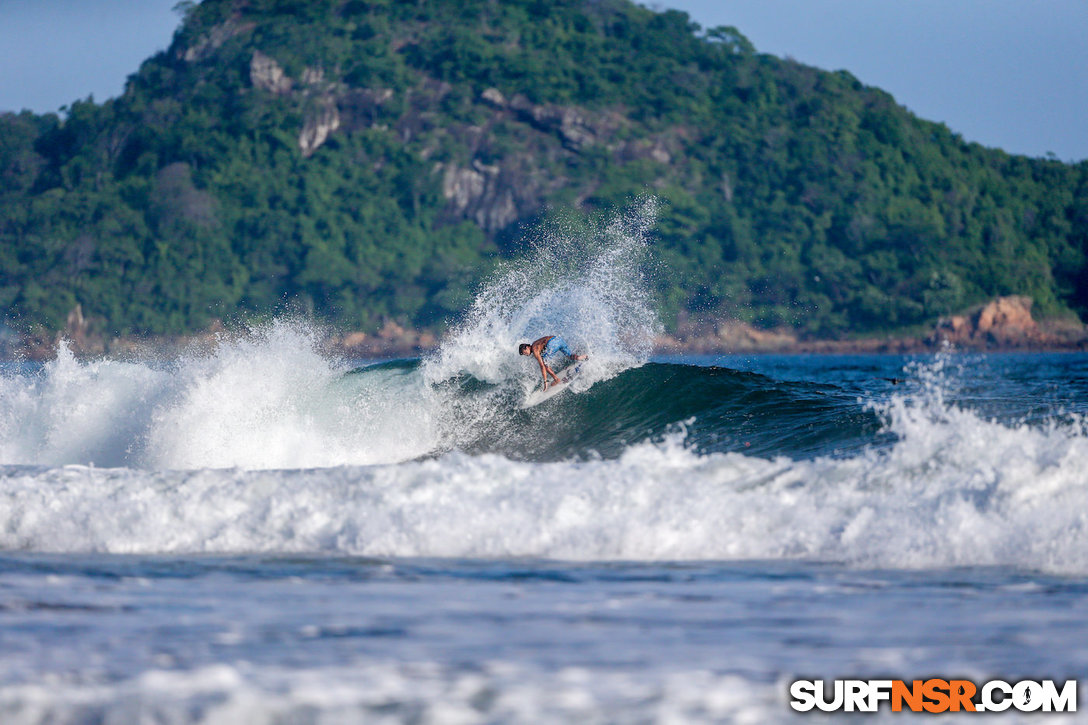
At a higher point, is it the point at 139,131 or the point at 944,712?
the point at 139,131

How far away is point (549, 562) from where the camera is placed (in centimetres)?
805

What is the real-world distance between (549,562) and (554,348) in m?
7.56

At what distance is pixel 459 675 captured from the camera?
5.34 m

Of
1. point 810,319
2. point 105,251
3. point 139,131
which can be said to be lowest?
point 810,319

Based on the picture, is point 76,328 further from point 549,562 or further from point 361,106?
point 549,562

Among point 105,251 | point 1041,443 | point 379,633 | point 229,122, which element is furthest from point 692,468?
point 229,122

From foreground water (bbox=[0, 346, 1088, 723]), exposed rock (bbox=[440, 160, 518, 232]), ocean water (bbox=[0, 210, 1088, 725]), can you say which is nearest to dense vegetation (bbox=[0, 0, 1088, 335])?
exposed rock (bbox=[440, 160, 518, 232])

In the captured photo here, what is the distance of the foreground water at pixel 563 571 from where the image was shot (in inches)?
206

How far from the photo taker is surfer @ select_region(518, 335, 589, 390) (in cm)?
1506

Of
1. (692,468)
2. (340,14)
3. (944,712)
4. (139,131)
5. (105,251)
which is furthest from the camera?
(340,14)

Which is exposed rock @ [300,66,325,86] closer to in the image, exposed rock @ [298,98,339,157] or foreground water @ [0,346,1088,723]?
exposed rock @ [298,98,339,157]

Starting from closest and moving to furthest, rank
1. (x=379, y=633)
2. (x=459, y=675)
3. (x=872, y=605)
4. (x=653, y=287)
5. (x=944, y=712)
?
(x=944, y=712) < (x=459, y=675) < (x=379, y=633) < (x=872, y=605) < (x=653, y=287)

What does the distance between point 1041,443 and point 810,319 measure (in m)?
78.6

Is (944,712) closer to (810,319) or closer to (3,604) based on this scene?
(3,604)
